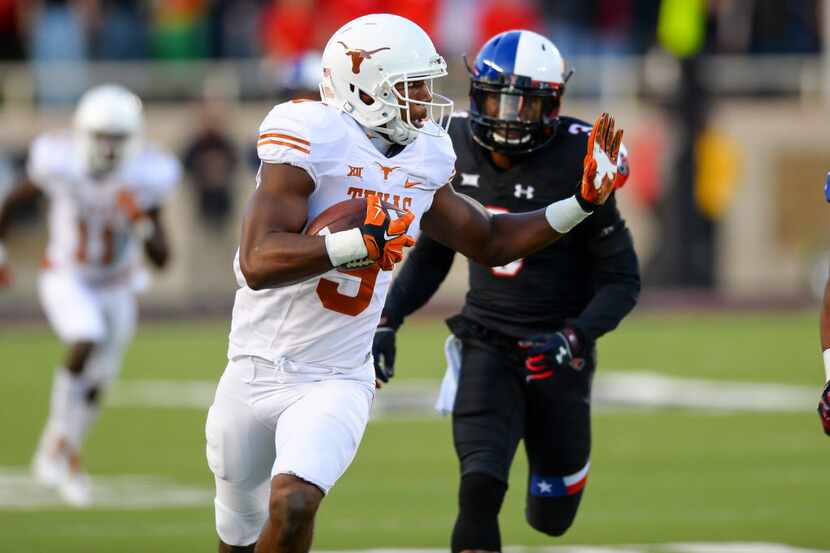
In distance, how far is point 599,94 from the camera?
19.7 meters

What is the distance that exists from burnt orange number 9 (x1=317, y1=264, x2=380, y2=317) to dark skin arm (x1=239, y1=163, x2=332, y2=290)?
0.22m

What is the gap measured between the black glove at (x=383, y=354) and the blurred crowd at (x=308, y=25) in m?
11.7

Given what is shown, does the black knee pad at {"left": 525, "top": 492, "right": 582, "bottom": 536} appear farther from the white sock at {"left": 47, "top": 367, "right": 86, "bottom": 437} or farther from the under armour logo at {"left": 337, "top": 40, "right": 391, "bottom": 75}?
the white sock at {"left": 47, "top": 367, "right": 86, "bottom": 437}

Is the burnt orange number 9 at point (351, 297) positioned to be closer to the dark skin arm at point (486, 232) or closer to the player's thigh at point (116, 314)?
the dark skin arm at point (486, 232)

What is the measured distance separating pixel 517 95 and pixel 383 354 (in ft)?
3.31

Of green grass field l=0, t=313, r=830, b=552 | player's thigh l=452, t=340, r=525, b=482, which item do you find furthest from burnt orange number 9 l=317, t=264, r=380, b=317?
green grass field l=0, t=313, r=830, b=552

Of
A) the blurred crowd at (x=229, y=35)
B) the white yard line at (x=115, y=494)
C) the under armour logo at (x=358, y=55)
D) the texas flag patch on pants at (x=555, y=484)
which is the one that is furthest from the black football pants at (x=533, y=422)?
the blurred crowd at (x=229, y=35)

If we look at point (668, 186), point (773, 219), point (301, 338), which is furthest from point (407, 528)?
point (773, 219)

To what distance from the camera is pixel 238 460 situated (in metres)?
5.50

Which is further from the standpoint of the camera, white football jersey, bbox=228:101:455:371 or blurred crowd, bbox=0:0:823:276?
blurred crowd, bbox=0:0:823:276

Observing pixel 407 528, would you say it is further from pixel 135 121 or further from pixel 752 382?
pixel 752 382

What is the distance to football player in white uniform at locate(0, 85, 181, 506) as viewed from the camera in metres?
9.80

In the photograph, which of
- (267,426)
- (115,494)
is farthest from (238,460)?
(115,494)

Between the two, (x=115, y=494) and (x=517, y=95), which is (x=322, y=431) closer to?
(x=517, y=95)
